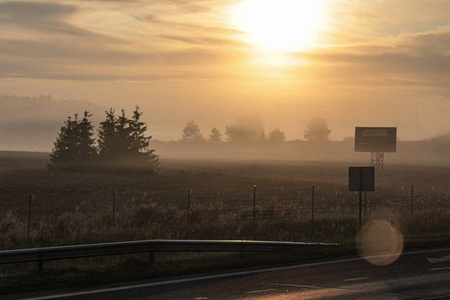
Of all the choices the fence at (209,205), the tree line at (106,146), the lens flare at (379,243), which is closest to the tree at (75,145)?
the tree line at (106,146)

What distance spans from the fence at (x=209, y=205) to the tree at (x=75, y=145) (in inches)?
1138

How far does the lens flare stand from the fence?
8.64 ft

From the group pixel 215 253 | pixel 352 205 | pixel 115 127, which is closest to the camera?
pixel 215 253

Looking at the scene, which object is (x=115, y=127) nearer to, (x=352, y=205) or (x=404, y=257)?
(x=352, y=205)

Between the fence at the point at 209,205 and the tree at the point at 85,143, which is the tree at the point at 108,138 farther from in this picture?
the fence at the point at 209,205

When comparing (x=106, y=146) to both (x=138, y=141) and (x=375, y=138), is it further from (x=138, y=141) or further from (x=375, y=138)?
(x=375, y=138)

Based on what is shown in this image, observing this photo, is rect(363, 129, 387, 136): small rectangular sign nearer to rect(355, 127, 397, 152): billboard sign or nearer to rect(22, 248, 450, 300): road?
rect(355, 127, 397, 152): billboard sign

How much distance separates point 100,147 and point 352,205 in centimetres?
4709

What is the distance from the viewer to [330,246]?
58.4ft

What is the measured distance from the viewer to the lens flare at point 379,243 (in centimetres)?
1648

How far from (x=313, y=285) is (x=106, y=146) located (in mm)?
64348

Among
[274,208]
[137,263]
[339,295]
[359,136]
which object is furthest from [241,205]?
[359,136]

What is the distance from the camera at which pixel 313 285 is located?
41.6 ft

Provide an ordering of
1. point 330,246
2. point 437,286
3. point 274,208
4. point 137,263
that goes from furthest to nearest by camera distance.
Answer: point 274,208 → point 330,246 → point 137,263 → point 437,286
